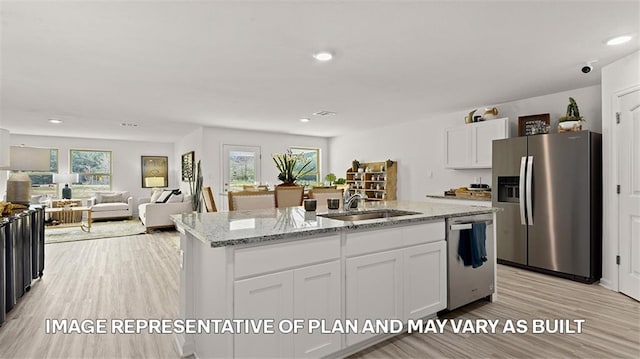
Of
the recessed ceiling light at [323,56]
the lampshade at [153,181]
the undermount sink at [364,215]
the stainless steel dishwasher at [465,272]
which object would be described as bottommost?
the stainless steel dishwasher at [465,272]

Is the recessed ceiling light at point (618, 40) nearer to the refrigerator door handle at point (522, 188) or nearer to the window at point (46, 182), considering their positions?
the refrigerator door handle at point (522, 188)

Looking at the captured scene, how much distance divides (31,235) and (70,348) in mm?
1814

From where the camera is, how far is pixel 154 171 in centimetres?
999

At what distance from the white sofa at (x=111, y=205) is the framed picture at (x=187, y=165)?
5.35 ft

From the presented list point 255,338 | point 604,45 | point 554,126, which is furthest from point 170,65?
point 554,126

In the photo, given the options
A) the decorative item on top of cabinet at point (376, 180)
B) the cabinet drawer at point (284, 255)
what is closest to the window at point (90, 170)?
the decorative item on top of cabinet at point (376, 180)

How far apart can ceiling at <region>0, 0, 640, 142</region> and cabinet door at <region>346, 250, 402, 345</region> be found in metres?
1.67

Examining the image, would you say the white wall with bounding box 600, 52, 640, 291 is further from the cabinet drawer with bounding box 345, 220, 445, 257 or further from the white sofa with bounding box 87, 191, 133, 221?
the white sofa with bounding box 87, 191, 133, 221

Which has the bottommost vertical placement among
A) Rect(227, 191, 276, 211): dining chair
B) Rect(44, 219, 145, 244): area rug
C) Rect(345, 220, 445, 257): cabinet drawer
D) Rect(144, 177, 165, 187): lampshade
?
Rect(44, 219, 145, 244): area rug

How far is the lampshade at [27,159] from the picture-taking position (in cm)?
354

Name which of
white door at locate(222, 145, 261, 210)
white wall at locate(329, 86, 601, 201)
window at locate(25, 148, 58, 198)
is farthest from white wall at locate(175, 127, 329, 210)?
window at locate(25, 148, 58, 198)

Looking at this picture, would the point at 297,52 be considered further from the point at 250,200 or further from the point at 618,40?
the point at 618,40

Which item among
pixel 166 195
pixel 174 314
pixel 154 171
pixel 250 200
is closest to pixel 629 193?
pixel 250 200

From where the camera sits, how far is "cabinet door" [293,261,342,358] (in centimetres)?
188
